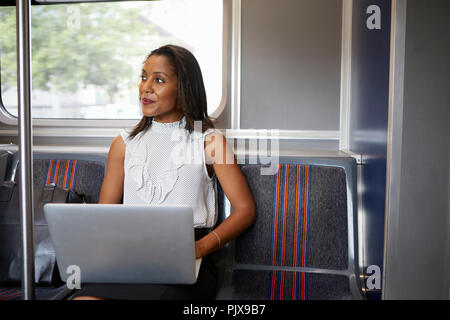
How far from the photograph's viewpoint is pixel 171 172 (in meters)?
1.56

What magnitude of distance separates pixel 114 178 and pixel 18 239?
419 millimetres

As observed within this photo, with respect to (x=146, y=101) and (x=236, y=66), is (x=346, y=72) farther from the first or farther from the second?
(x=146, y=101)

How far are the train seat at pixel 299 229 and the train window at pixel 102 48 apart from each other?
2.17ft

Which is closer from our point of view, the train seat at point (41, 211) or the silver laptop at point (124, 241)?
the silver laptop at point (124, 241)

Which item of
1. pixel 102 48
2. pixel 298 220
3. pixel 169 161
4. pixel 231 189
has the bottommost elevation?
pixel 298 220

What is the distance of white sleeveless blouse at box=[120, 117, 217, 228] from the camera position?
60.6 inches

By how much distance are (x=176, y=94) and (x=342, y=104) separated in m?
0.91

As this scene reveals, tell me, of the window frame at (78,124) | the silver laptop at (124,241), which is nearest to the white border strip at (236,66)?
the window frame at (78,124)

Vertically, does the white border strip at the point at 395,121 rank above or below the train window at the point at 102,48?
below

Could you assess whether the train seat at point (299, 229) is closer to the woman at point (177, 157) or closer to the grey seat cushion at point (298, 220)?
the grey seat cushion at point (298, 220)

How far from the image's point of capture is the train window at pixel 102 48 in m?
2.16

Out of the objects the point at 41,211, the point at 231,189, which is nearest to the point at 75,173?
the point at 41,211
